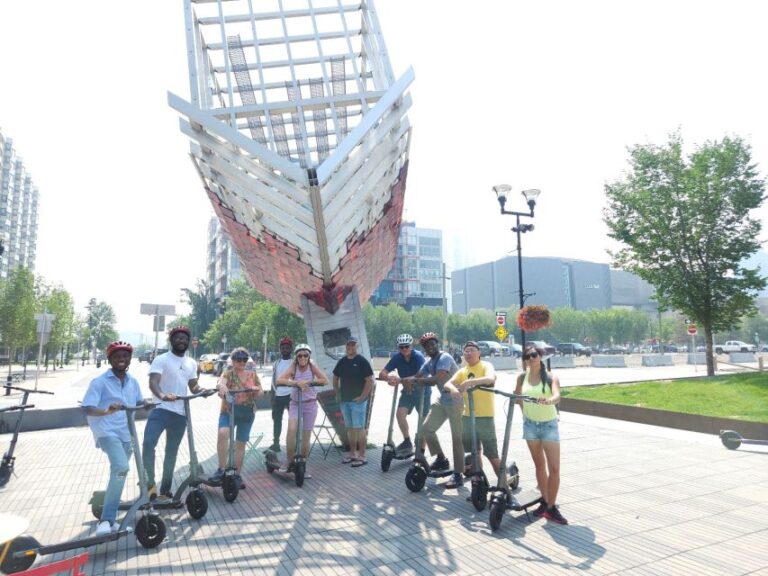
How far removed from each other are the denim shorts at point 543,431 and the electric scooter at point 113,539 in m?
3.64

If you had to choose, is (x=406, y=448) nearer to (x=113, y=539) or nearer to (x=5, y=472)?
(x=113, y=539)

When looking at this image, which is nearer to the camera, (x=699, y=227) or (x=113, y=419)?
(x=113, y=419)

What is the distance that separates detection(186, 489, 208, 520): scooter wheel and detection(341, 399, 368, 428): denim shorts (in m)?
2.47

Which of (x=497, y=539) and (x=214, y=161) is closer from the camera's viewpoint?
(x=497, y=539)

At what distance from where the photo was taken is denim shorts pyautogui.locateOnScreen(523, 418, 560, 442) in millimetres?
4691

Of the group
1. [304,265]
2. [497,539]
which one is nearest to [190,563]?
[497,539]

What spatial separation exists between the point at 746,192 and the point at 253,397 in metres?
21.2

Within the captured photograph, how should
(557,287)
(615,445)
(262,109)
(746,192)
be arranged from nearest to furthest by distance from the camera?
1. (262,109)
2. (615,445)
3. (746,192)
4. (557,287)

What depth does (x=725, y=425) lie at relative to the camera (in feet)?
30.4

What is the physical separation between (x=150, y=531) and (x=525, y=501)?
3.66 meters

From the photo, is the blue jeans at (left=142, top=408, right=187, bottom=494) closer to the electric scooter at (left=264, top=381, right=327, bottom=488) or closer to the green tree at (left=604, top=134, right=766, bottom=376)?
the electric scooter at (left=264, top=381, right=327, bottom=488)

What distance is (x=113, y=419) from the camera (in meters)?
4.30

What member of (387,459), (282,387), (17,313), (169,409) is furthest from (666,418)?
(17,313)

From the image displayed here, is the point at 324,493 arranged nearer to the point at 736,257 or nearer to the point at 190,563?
the point at 190,563
